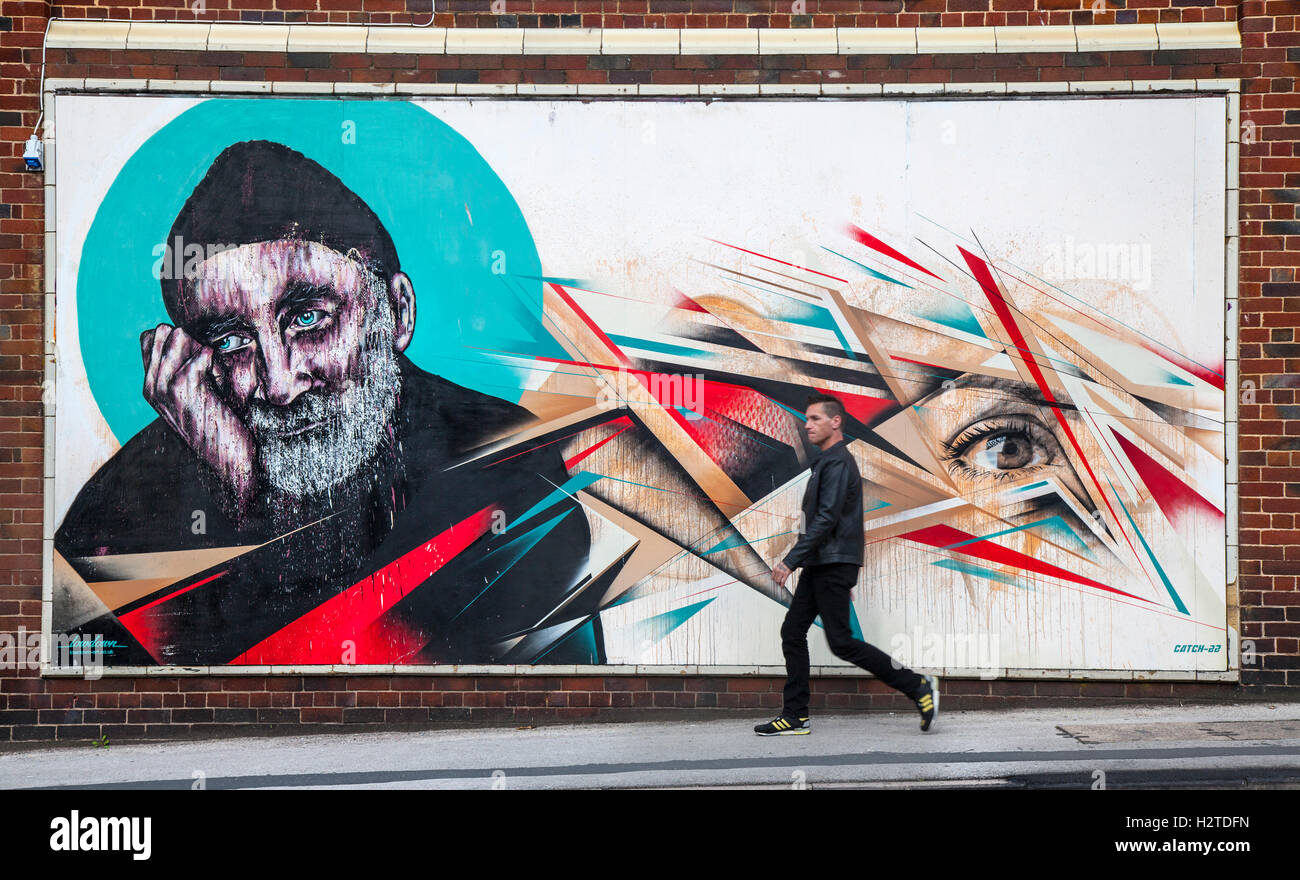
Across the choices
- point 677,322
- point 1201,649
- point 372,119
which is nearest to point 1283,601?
point 1201,649

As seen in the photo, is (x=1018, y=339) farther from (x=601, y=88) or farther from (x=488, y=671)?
(x=488, y=671)

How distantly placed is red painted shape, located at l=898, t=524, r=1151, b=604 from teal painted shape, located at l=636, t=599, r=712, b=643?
5.10ft

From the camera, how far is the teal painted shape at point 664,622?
714cm

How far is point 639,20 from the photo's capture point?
7281mm

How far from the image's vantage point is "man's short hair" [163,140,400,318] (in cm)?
723

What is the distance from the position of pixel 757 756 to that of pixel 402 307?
12.8 ft

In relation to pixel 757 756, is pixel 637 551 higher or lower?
higher

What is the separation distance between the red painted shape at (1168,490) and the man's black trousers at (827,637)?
2.25 meters

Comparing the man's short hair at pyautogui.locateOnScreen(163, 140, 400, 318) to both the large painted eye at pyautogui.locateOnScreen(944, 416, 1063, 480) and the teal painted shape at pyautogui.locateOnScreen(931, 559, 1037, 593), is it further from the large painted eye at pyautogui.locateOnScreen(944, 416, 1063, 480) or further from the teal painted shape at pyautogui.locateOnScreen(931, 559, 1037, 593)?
the teal painted shape at pyautogui.locateOnScreen(931, 559, 1037, 593)

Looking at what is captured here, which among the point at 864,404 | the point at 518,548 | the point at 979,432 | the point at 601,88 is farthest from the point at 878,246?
the point at 518,548

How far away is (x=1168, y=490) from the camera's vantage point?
708 centimetres

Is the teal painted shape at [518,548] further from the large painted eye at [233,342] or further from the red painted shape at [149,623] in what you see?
the large painted eye at [233,342]

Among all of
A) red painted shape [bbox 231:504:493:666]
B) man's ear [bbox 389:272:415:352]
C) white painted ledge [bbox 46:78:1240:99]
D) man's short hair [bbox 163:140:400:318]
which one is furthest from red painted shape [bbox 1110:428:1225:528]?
man's short hair [bbox 163:140:400:318]
